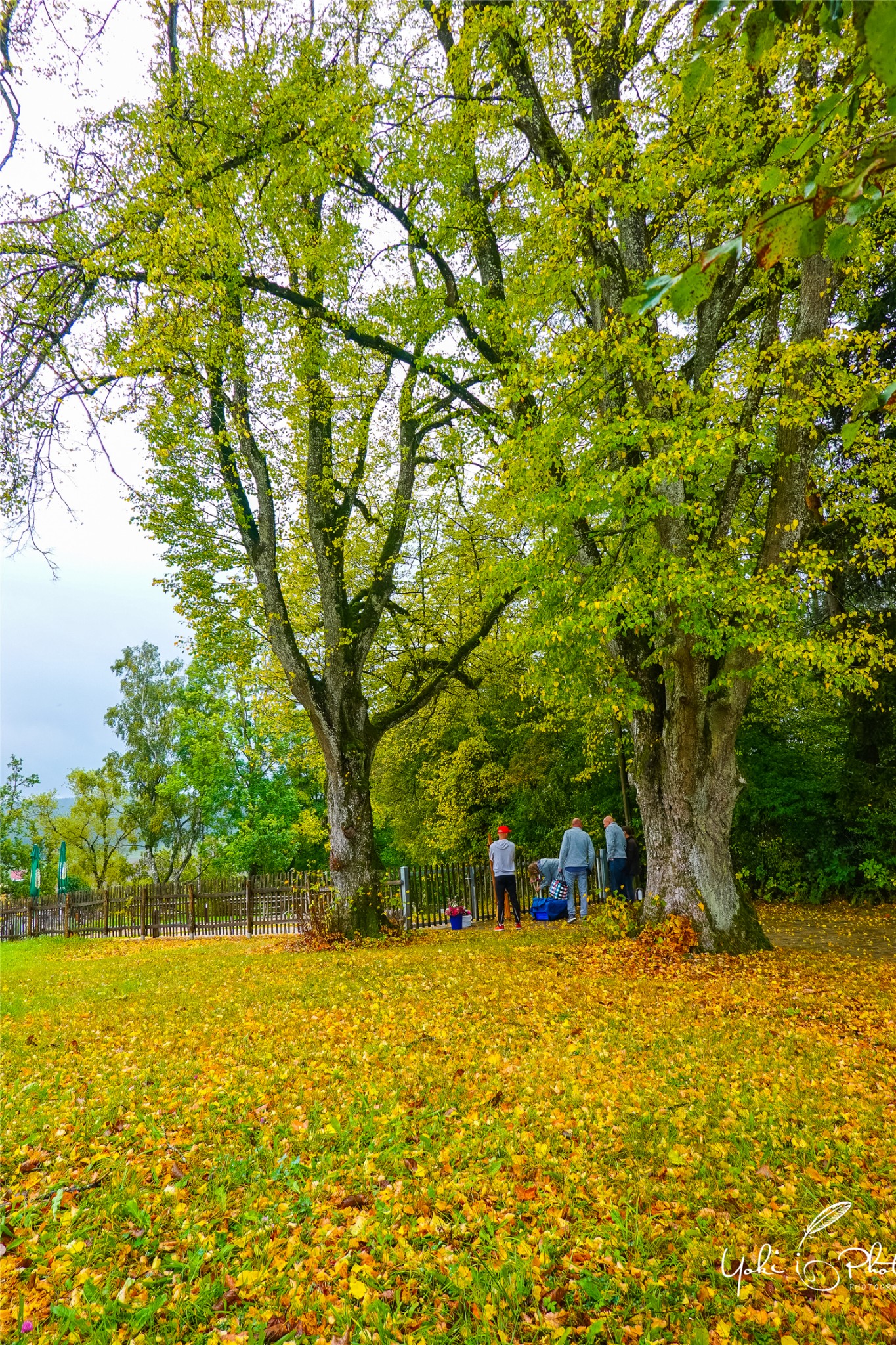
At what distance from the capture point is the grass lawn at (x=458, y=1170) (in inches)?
111

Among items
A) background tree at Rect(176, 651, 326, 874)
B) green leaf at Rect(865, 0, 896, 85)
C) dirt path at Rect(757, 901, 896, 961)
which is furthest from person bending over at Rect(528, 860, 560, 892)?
green leaf at Rect(865, 0, 896, 85)

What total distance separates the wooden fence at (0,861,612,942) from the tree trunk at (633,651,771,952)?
22.7ft

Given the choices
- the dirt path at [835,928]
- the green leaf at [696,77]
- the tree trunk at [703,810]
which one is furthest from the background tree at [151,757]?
the green leaf at [696,77]

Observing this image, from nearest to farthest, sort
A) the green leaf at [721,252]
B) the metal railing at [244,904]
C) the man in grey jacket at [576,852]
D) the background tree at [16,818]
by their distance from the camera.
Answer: the green leaf at [721,252] < the man in grey jacket at [576,852] < the metal railing at [244,904] < the background tree at [16,818]

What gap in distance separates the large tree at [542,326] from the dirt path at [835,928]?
1.83 meters

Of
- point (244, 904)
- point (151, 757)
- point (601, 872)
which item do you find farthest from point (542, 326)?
point (151, 757)

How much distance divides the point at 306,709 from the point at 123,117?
901 cm

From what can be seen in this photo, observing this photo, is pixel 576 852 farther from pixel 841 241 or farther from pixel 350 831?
pixel 841 241

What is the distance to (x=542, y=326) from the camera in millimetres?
11297

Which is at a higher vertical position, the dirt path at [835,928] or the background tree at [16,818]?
the background tree at [16,818]

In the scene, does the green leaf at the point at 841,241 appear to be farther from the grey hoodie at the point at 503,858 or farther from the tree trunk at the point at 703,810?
the grey hoodie at the point at 503,858

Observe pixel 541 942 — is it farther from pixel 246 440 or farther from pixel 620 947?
pixel 246 440

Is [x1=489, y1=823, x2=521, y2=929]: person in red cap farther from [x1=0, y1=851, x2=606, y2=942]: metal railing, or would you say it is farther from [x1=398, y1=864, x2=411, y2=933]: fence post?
[x1=398, y1=864, x2=411, y2=933]: fence post

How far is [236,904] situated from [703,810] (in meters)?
15.4
